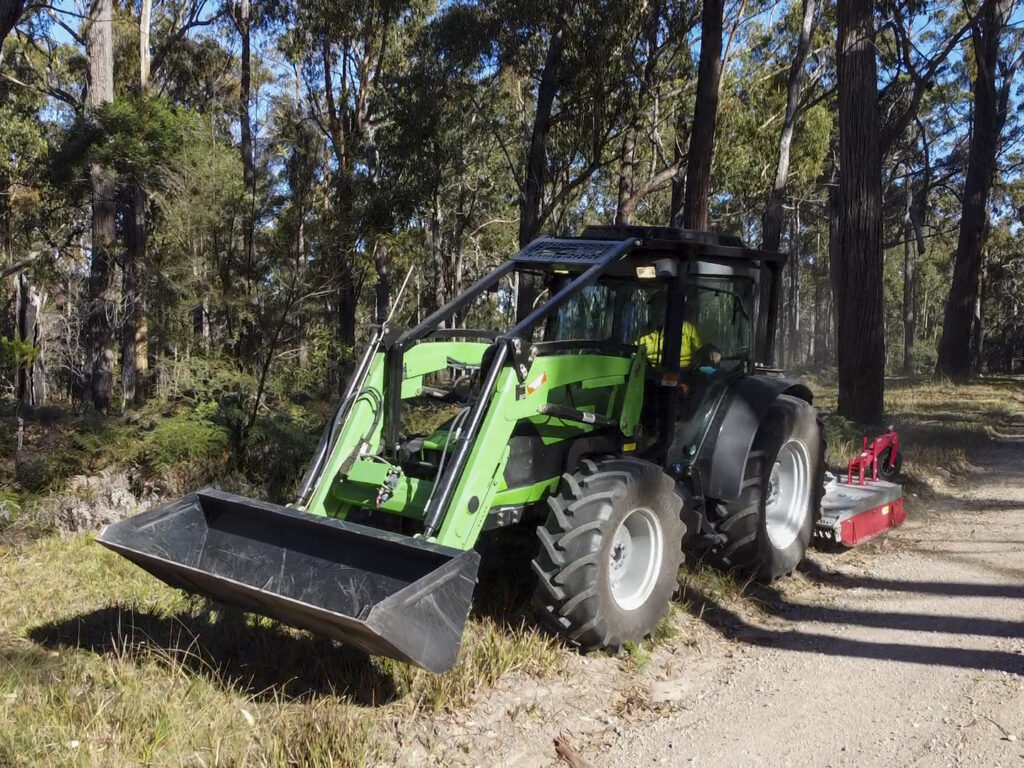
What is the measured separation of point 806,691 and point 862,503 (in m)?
2.99

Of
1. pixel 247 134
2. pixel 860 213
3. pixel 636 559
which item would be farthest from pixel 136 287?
pixel 636 559

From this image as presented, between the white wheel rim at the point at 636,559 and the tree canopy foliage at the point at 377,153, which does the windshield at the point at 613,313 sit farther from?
the tree canopy foliage at the point at 377,153

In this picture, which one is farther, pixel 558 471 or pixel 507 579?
pixel 507 579

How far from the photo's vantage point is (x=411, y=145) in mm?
19516

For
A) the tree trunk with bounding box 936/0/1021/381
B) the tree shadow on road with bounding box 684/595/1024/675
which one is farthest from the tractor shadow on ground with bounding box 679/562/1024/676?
the tree trunk with bounding box 936/0/1021/381

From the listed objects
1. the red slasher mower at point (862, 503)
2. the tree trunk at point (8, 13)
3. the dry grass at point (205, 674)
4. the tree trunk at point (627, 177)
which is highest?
the tree trunk at point (627, 177)

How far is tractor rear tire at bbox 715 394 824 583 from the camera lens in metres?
5.91

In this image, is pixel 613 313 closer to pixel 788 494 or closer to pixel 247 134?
pixel 788 494

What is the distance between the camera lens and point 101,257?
51.9 feet

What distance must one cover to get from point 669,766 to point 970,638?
2491 mm

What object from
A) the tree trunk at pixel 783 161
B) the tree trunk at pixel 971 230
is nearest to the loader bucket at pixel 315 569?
the tree trunk at pixel 783 161

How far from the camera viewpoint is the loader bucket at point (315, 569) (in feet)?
11.8

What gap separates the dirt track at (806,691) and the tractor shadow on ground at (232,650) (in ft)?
2.04

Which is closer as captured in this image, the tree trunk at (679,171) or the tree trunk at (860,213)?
the tree trunk at (860,213)
